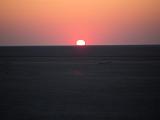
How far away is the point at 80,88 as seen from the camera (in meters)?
2.52

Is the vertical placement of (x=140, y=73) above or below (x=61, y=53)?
below

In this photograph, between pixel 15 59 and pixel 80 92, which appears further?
pixel 15 59

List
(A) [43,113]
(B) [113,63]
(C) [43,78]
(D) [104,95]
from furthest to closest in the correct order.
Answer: (B) [113,63], (C) [43,78], (D) [104,95], (A) [43,113]

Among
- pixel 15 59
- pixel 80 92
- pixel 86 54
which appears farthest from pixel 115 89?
pixel 15 59

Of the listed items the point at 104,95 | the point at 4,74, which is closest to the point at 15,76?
the point at 4,74

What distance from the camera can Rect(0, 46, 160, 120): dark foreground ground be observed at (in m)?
2.04

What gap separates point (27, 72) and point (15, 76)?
17 centimetres

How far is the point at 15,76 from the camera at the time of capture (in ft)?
9.40

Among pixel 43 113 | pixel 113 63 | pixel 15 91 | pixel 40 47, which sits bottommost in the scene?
pixel 43 113

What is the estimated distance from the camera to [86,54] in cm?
376

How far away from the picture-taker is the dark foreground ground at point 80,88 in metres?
2.04

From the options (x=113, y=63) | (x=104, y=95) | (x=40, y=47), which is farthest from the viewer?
(x=40, y=47)

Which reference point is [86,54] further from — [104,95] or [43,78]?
[104,95]

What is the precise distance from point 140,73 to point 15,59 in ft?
5.57
